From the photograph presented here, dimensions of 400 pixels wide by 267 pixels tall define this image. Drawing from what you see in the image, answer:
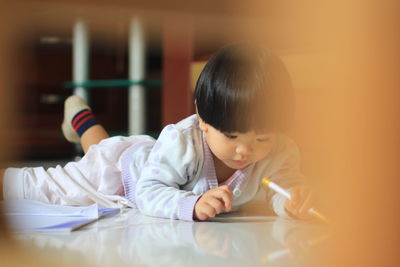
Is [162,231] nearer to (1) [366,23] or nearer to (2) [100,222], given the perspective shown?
(2) [100,222]

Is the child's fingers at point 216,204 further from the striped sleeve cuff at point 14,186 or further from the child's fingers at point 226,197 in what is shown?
the striped sleeve cuff at point 14,186

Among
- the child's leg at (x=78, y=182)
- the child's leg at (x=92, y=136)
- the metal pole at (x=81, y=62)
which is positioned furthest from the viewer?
the metal pole at (x=81, y=62)

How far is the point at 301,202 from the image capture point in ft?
2.10

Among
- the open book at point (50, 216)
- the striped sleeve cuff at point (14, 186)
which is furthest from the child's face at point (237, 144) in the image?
the striped sleeve cuff at point (14, 186)

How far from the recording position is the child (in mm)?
601

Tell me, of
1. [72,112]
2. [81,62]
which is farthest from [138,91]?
[72,112]

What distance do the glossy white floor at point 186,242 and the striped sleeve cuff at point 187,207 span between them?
11mm

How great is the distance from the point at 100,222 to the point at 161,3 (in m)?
0.42

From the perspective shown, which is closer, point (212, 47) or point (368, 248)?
point (368, 248)

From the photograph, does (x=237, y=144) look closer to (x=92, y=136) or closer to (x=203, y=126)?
(x=203, y=126)

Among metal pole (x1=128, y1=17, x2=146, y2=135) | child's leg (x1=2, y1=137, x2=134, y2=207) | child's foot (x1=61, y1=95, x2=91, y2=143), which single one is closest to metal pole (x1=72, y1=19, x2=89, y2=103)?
metal pole (x1=128, y1=17, x2=146, y2=135)

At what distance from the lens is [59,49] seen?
2.71m

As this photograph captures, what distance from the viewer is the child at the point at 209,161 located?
0.60m

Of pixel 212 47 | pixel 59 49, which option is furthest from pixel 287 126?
pixel 59 49
